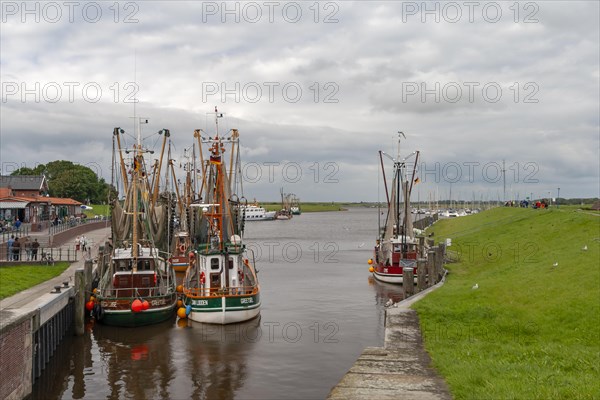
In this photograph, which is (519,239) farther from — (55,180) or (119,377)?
(55,180)

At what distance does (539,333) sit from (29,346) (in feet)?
63.2

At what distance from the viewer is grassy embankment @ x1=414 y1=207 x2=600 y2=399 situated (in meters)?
16.1

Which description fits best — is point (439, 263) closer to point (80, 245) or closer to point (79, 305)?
point (79, 305)

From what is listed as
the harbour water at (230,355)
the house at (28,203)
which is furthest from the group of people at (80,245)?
the harbour water at (230,355)

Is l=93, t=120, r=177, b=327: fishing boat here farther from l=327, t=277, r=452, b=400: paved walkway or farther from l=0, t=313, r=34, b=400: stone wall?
l=327, t=277, r=452, b=400: paved walkway

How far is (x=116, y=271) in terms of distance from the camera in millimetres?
35250

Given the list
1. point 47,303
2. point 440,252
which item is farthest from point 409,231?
point 47,303

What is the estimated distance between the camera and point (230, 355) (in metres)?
28.2

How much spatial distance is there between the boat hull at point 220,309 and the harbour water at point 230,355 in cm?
51

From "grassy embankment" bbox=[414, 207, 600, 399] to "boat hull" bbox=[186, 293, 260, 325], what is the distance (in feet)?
36.4

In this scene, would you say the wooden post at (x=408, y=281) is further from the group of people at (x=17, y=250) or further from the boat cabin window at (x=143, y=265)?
the group of people at (x=17, y=250)

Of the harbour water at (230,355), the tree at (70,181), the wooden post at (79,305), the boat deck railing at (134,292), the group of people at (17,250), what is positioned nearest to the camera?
the harbour water at (230,355)

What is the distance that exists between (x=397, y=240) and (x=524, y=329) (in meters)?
27.1

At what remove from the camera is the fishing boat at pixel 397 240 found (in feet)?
162
